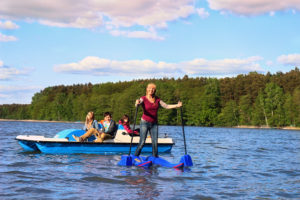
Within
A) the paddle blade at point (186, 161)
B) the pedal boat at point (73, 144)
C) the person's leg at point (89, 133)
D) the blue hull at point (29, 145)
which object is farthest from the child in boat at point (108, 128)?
the paddle blade at point (186, 161)

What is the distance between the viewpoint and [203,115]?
317ft

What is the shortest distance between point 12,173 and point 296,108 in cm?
7803

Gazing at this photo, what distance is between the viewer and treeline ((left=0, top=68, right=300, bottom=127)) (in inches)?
3361

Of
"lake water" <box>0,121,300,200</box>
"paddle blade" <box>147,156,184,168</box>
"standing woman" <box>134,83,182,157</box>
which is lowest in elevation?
"lake water" <box>0,121,300,200</box>

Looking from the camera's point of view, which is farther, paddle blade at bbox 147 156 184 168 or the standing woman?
paddle blade at bbox 147 156 184 168

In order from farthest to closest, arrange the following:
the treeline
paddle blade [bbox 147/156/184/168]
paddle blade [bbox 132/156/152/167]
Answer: the treeline < paddle blade [bbox 147/156/184/168] < paddle blade [bbox 132/156/152/167]

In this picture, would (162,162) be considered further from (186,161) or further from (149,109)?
(149,109)

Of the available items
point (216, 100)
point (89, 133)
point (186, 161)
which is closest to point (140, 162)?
point (186, 161)

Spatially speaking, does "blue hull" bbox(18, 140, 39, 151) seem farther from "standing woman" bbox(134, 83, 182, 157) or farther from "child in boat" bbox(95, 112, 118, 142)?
"standing woman" bbox(134, 83, 182, 157)

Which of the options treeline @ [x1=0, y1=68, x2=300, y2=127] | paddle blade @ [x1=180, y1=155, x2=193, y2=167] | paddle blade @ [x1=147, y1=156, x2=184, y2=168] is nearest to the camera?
paddle blade @ [x1=147, y1=156, x2=184, y2=168]

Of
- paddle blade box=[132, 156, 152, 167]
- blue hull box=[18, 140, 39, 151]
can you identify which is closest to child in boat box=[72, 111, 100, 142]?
blue hull box=[18, 140, 39, 151]

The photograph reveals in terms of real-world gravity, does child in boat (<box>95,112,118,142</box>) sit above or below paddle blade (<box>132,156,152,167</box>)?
above

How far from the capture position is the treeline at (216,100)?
280 feet

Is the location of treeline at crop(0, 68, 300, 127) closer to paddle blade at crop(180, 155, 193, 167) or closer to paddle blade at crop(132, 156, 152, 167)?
paddle blade at crop(180, 155, 193, 167)
